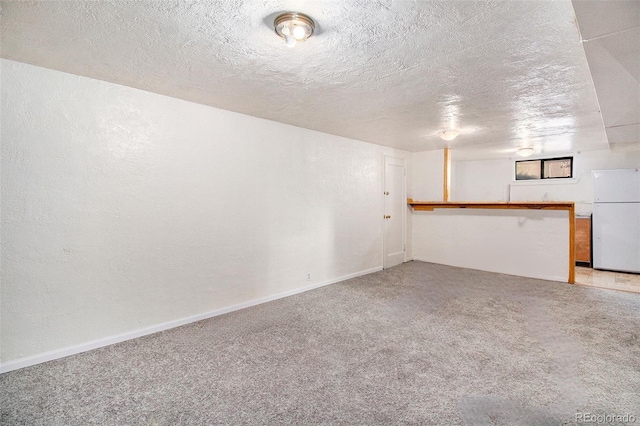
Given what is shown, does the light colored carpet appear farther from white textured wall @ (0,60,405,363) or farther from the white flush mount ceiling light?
the white flush mount ceiling light

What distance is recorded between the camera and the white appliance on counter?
528 centimetres

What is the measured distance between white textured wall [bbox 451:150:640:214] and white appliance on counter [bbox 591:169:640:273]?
0.57 meters

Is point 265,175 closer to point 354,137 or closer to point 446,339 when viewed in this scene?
point 354,137

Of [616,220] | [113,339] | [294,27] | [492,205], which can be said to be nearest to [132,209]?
[113,339]

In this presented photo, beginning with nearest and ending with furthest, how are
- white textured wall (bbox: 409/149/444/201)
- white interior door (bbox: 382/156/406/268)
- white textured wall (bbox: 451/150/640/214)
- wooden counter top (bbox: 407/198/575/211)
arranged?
1. wooden counter top (bbox: 407/198/575/211)
2. white interior door (bbox: 382/156/406/268)
3. white textured wall (bbox: 451/150/640/214)
4. white textured wall (bbox: 409/149/444/201)

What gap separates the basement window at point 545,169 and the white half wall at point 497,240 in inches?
92.5

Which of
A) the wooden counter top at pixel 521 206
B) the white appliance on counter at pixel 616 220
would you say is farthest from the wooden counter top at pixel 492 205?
the white appliance on counter at pixel 616 220

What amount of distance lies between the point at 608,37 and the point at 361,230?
3.92 m

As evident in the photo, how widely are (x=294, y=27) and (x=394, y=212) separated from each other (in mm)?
4678

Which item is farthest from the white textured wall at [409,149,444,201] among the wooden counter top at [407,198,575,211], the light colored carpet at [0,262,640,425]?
the light colored carpet at [0,262,640,425]

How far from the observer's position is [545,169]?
6.84 meters

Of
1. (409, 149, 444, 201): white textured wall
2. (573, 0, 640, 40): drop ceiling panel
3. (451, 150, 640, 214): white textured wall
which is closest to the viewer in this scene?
(573, 0, 640, 40): drop ceiling panel

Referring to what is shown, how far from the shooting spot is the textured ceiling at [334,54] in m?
1.66

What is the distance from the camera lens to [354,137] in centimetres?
491
